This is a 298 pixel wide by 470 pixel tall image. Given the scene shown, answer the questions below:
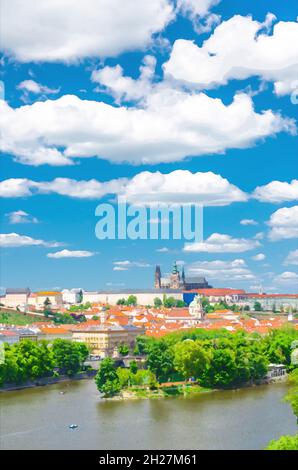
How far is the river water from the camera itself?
55.9ft

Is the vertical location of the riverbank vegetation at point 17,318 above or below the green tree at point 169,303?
below

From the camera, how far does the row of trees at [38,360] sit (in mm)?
27641

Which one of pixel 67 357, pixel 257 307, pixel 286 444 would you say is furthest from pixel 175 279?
pixel 286 444

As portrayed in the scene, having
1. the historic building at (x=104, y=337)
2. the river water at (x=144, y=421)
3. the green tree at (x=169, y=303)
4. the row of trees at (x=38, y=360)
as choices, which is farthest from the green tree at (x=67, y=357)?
the green tree at (x=169, y=303)

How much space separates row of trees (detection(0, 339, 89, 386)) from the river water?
3.70 ft

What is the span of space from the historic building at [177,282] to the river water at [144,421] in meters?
68.2

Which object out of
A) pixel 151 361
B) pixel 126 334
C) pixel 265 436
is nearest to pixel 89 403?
pixel 151 361

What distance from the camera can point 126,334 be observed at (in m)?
45.7

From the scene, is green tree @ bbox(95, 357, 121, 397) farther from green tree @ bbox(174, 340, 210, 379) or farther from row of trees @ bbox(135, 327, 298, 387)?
green tree @ bbox(174, 340, 210, 379)

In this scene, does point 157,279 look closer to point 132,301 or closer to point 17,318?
point 132,301

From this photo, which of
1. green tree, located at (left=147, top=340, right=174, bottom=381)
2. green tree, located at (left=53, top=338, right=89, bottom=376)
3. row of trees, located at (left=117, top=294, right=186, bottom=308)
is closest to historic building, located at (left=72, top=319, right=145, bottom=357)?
green tree, located at (left=53, top=338, right=89, bottom=376)

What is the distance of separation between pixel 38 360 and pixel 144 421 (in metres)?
10.5

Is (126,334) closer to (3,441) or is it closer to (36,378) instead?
(36,378)

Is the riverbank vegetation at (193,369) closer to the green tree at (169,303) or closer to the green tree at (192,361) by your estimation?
the green tree at (192,361)
